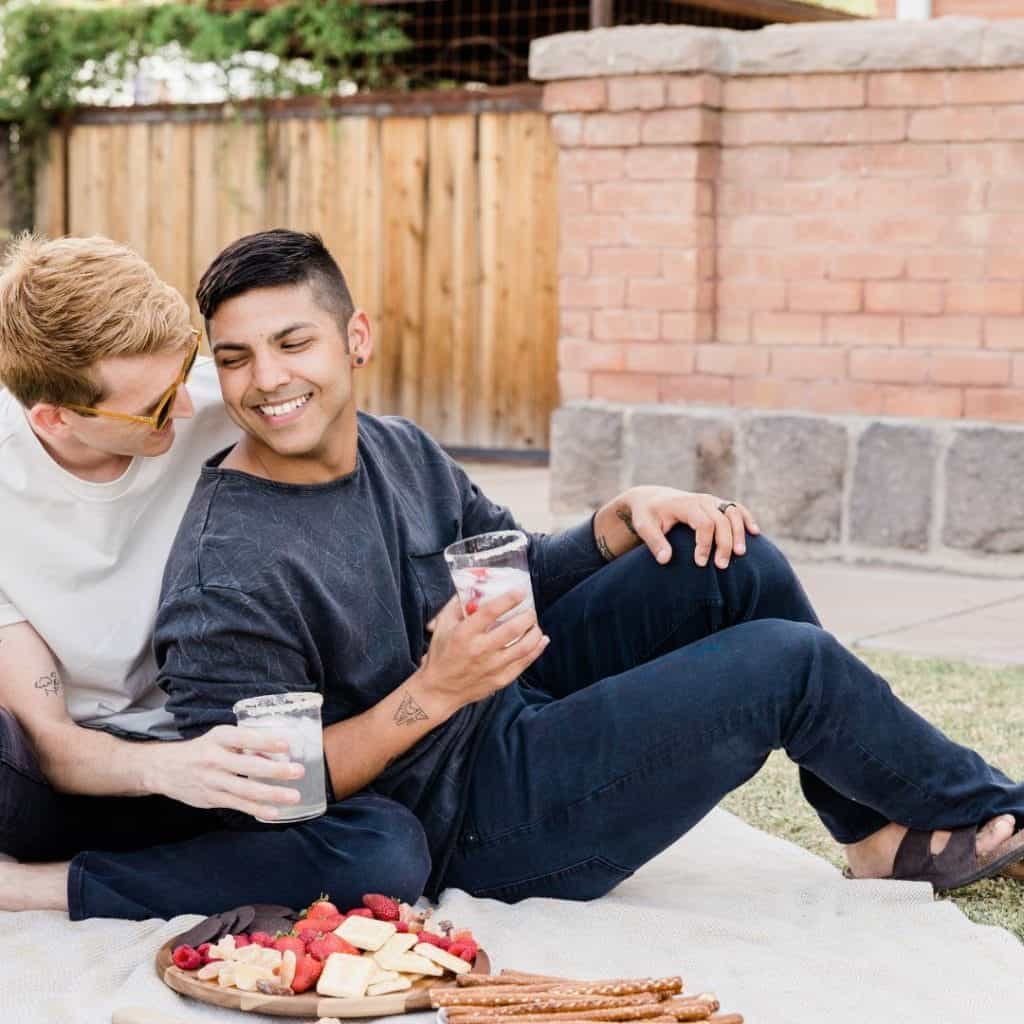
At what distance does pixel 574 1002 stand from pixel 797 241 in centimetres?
474

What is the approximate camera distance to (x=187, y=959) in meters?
2.85

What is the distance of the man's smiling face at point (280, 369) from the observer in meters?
3.02

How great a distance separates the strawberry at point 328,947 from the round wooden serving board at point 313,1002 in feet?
0.20

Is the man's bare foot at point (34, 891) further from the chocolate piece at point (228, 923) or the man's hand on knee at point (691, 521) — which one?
the man's hand on knee at point (691, 521)

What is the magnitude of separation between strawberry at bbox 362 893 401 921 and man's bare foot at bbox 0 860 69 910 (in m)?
0.62

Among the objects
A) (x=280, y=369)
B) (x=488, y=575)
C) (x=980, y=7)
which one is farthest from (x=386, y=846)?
(x=980, y=7)

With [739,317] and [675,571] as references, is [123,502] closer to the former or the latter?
[675,571]

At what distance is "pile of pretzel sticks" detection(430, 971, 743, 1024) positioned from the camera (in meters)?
2.58

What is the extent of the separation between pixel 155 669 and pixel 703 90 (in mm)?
4280

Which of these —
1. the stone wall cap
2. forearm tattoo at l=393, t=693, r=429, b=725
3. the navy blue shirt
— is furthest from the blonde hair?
the stone wall cap

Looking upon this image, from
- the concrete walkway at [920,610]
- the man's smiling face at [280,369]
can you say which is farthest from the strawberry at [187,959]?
the concrete walkway at [920,610]

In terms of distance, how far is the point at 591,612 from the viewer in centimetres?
348

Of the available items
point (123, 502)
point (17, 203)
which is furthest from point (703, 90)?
point (17, 203)

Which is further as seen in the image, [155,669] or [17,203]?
[17,203]
